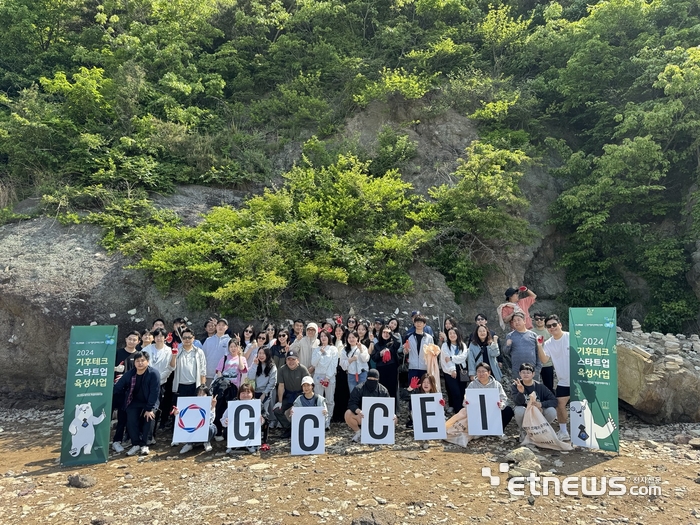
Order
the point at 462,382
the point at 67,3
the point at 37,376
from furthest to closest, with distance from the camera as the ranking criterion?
the point at 67,3, the point at 37,376, the point at 462,382

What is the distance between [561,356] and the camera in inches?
262

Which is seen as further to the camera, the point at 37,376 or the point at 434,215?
the point at 434,215

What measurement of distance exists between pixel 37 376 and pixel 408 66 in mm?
15211

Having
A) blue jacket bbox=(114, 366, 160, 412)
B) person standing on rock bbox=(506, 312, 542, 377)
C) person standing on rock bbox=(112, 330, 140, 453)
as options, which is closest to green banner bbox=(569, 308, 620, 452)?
person standing on rock bbox=(506, 312, 542, 377)

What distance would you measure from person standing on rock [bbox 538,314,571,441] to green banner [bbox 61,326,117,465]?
6.43 m

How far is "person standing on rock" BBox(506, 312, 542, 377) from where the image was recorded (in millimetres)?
6867

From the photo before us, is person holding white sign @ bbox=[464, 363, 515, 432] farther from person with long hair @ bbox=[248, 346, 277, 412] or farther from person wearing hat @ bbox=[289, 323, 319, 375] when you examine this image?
person with long hair @ bbox=[248, 346, 277, 412]

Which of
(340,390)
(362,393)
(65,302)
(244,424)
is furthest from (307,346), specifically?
(65,302)

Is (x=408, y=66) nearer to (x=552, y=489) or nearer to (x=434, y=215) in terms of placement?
(x=434, y=215)

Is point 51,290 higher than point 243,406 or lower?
higher

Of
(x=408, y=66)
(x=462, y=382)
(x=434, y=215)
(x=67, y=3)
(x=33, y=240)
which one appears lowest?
(x=462, y=382)

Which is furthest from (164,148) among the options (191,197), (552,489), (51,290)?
(552,489)

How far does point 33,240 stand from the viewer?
398 inches

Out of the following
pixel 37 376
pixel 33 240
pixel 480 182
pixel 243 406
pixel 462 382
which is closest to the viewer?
pixel 243 406
